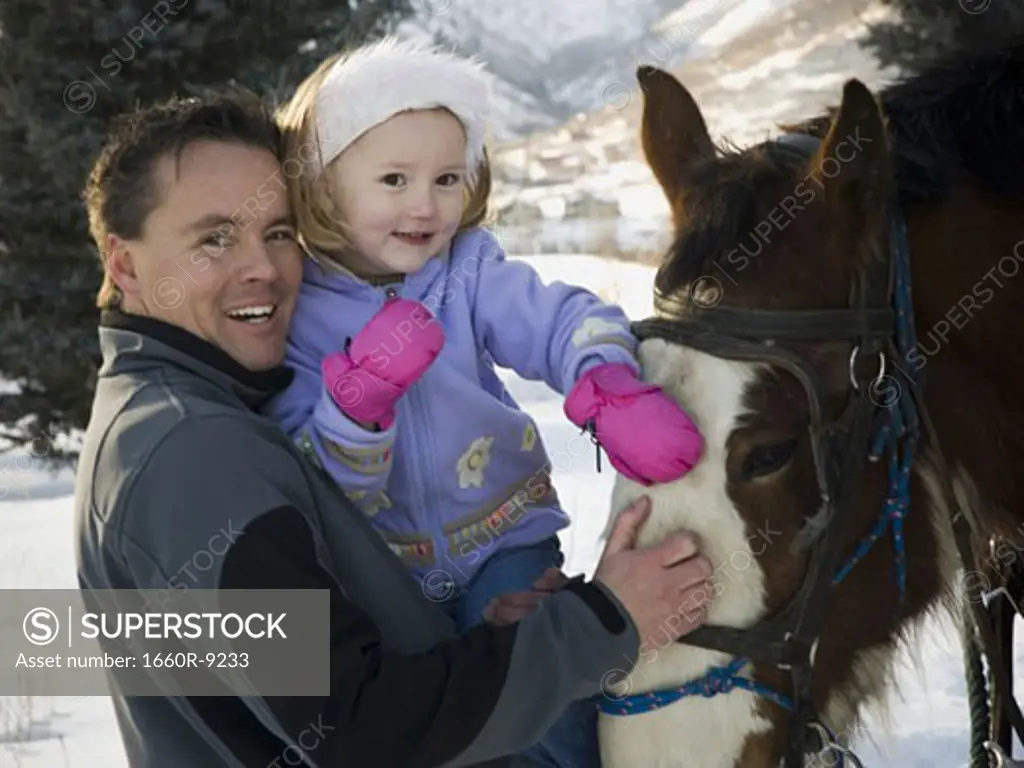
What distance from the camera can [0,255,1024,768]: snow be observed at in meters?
4.14

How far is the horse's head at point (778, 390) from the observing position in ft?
5.63

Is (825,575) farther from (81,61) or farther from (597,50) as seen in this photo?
(597,50)

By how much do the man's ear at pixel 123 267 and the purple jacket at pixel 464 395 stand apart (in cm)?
31

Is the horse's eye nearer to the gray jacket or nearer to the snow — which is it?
the gray jacket

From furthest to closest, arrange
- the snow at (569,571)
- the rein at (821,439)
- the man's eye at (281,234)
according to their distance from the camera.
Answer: the snow at (569,571) < the man's eye at (281,234) < the rein at (821,439)

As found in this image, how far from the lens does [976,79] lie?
1.91m

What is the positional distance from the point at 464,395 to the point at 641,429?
0.51 m

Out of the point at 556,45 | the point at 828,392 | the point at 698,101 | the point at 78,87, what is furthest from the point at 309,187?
the point at 556,45

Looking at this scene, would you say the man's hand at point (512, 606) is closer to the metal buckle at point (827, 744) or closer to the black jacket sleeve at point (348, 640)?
the black jacket sleeve at point (348, 640)

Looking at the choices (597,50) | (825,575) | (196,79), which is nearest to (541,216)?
(196,79)

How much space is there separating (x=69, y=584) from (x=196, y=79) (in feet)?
8.91

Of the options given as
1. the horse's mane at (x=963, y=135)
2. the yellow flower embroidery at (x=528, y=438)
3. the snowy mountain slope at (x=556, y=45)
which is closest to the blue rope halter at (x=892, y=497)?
the horse's mane at (x=963, y=135)

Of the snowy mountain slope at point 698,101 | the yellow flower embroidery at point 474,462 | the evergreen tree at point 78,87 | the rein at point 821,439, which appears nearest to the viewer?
the rein at point 821,439

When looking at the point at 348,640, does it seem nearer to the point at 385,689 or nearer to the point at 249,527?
the point at 385,689
